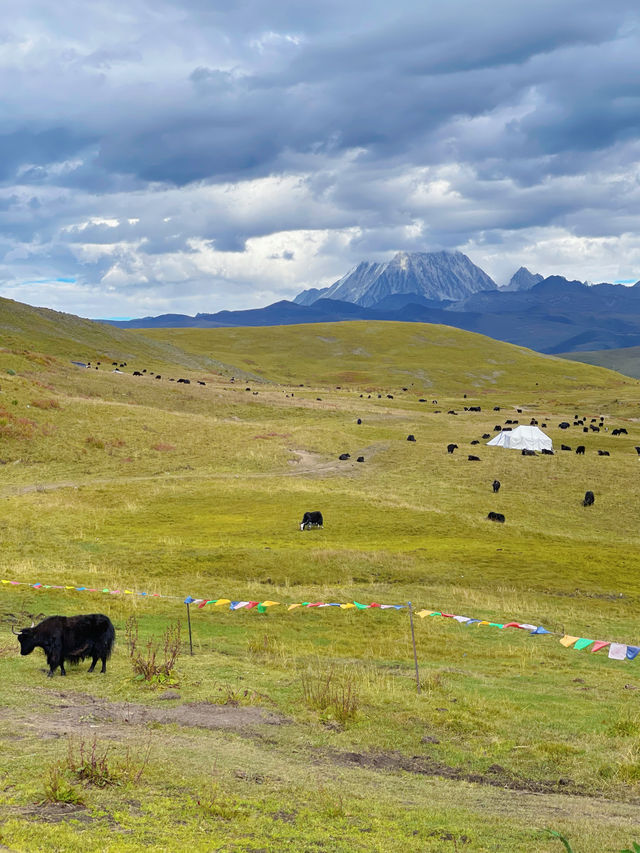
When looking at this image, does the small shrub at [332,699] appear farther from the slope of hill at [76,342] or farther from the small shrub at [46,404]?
the slope of hill at [76,342]

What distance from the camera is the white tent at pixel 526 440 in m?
78.9

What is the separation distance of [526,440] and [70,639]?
68.7 m

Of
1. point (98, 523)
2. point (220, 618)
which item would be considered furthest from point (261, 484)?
point (220, 618)

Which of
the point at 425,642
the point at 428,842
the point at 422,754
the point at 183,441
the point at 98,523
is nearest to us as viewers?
the point at 428,842

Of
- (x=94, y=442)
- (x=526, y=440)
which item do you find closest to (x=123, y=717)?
(x=94, y=442)

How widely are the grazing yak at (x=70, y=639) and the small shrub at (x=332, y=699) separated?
5.51 meters

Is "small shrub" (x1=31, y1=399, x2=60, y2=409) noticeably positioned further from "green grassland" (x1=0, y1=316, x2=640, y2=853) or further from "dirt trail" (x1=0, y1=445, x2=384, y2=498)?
"dirt trail" (x1=0, y1=445, x2=384, y2=498)

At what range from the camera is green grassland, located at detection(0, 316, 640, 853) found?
394 inches

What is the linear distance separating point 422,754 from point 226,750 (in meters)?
3.92

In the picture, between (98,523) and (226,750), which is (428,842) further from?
(98,523)

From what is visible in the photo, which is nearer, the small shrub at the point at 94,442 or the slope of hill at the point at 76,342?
the small shrub at the point at 94,442

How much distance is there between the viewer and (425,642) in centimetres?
2497

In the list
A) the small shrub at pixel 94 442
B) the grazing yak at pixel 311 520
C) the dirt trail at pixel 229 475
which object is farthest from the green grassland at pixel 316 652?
the grazing yak at pixel 311 520

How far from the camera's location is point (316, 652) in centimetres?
2238
